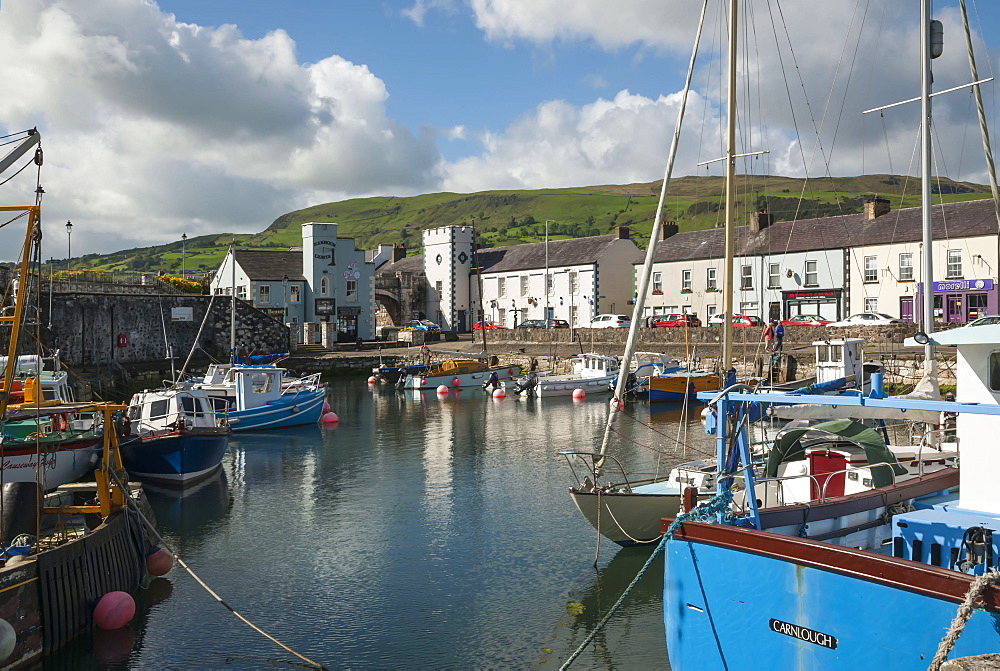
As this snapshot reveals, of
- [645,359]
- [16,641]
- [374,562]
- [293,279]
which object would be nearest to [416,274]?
[293,279]

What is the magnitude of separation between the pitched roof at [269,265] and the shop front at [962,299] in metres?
43.6

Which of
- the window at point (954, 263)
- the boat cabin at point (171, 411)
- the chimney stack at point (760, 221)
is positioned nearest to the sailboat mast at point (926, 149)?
the boat cabin at point (171, 411)

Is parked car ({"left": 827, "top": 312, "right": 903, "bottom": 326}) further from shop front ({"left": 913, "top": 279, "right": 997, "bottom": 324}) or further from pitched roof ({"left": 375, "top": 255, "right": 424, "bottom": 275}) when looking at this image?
pitched roof ({"left": 375, "top": 255, "right": 424, "bottom": 275})

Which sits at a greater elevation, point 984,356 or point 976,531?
point 984,356

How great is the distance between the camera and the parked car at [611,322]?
5497 centimetres

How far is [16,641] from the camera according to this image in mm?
10109

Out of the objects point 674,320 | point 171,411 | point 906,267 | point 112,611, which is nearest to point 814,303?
point 906,267

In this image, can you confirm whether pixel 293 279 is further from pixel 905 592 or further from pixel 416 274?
pixel 905 592

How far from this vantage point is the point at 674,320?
2147 inches

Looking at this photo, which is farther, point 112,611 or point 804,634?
point 112,611

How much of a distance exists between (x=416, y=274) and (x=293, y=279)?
1560 centimetres

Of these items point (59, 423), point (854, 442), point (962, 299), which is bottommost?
point (59, 423)

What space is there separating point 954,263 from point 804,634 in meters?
43.8

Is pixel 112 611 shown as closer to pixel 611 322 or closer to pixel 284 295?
pixel 611 322
